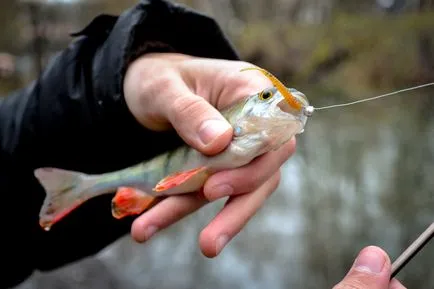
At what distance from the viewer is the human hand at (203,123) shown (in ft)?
5.39

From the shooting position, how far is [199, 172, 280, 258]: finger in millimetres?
1638

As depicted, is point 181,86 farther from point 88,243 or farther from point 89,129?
point 88,243

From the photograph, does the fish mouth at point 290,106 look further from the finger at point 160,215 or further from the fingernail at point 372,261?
the finger at point 160,215

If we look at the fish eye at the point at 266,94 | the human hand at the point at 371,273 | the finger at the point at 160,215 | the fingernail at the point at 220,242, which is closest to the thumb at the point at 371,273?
the human hand at the point at 371,273

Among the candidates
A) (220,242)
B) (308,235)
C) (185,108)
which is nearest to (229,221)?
(220,242)

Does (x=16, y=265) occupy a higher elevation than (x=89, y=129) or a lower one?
lower

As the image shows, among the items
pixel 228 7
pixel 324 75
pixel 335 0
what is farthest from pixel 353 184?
pixel 228 7

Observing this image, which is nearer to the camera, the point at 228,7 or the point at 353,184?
the point at 353,184

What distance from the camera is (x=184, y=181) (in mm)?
1679

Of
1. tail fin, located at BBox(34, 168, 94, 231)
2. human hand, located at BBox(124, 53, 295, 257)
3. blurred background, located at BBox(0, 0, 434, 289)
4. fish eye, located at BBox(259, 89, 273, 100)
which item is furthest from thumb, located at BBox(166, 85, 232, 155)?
blurred background, located at BBox(0, 0, 434, 289)

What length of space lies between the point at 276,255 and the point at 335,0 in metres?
13.8

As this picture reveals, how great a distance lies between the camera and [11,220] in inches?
95.8

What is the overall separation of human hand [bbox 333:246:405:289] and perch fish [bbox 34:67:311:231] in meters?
0.34

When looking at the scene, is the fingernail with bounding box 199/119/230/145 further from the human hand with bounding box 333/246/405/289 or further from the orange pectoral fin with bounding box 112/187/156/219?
the human hand with bounding box 333/246/405/289
